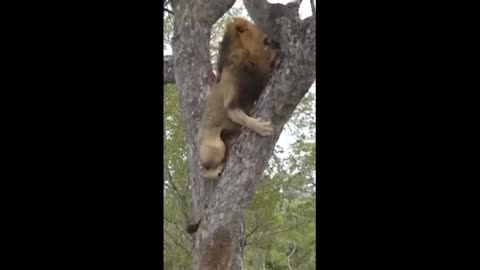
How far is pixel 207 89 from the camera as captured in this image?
2072 millimetres

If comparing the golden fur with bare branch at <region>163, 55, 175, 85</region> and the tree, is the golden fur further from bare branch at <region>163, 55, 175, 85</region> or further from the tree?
bare branch at <region>163, 55, 175, 85</region>

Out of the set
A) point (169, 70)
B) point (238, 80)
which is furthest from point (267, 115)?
point (169, 70)

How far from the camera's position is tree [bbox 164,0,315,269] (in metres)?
1.74

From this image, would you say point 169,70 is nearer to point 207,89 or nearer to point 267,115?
point 207,89

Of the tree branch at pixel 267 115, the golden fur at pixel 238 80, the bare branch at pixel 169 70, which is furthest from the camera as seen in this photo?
the bare branch at pixel 169 70

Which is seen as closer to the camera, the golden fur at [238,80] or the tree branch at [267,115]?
the tree branch at [267,115]

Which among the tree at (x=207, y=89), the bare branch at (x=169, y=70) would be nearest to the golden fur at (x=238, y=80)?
the tree at (x=207, y=89)

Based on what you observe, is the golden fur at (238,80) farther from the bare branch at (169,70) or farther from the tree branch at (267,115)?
the bare branch at (169,70)

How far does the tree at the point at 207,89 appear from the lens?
5.70 feet

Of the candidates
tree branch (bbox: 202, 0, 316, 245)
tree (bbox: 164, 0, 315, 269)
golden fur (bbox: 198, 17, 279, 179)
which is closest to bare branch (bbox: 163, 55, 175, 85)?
tree (bbox: 164, 0, 315, 269)
